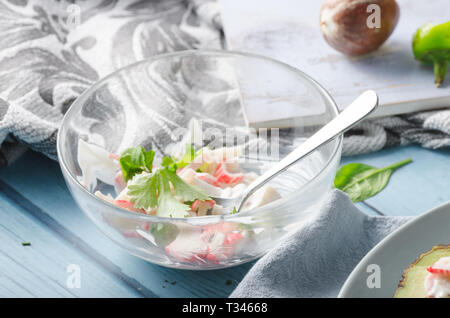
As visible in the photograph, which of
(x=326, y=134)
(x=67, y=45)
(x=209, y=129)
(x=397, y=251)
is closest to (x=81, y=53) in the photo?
(x=67, y=45)

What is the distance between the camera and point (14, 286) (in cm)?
83

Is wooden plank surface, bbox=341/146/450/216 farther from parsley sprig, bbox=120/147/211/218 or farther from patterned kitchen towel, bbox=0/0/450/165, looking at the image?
parsley sprig, bbox=120/147/211/218

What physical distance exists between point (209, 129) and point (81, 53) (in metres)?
0.35

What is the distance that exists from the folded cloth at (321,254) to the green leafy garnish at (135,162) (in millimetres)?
235

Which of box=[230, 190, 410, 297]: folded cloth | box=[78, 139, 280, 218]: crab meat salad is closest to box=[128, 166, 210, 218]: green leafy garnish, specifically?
box=[78, 139, 280, 218]: crab meat salad

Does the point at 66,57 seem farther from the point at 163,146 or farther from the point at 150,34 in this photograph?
the point at 163,146

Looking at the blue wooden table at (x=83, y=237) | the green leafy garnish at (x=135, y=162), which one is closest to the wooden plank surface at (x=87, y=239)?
the blue wooden table at (x=83, y=237)

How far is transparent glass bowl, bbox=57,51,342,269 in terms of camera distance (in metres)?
0.75

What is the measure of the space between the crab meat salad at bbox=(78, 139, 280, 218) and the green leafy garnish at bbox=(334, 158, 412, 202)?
0.15m

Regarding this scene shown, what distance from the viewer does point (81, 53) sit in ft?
4.04

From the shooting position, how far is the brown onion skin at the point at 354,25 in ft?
3.76

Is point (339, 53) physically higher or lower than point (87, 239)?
higher

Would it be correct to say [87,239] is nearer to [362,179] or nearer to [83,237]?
[83,237]
